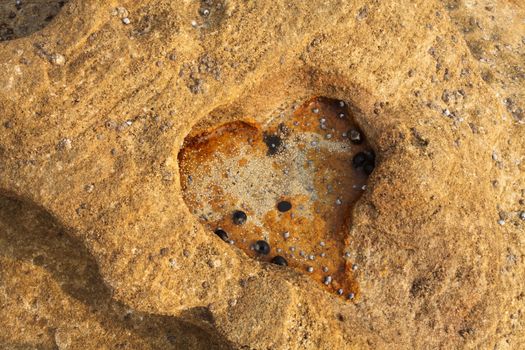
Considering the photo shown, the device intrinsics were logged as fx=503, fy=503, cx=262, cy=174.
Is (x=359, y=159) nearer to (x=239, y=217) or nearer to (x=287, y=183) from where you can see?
(x=287, y=183)

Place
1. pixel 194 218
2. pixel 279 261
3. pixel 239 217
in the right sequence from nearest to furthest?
→ pixel 194 218, pixel 279 261, pixel 239 217

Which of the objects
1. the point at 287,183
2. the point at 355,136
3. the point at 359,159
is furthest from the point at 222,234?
the point at 355,136

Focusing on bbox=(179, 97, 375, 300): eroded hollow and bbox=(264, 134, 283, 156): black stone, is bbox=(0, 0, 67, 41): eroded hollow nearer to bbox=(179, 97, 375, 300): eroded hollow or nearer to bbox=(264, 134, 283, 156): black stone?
bbox=(179, 97, 375, 300): eroded hollow

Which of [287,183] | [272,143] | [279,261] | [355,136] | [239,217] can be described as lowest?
[279,261]

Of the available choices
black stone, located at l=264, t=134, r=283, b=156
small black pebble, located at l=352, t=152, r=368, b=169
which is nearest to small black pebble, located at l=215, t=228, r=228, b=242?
black stone, located at l=264, t=134, r=283, b=156

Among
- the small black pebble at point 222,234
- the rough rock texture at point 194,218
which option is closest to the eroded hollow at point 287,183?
the small black pebble at point 222,234

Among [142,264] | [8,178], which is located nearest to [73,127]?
[8,178]
